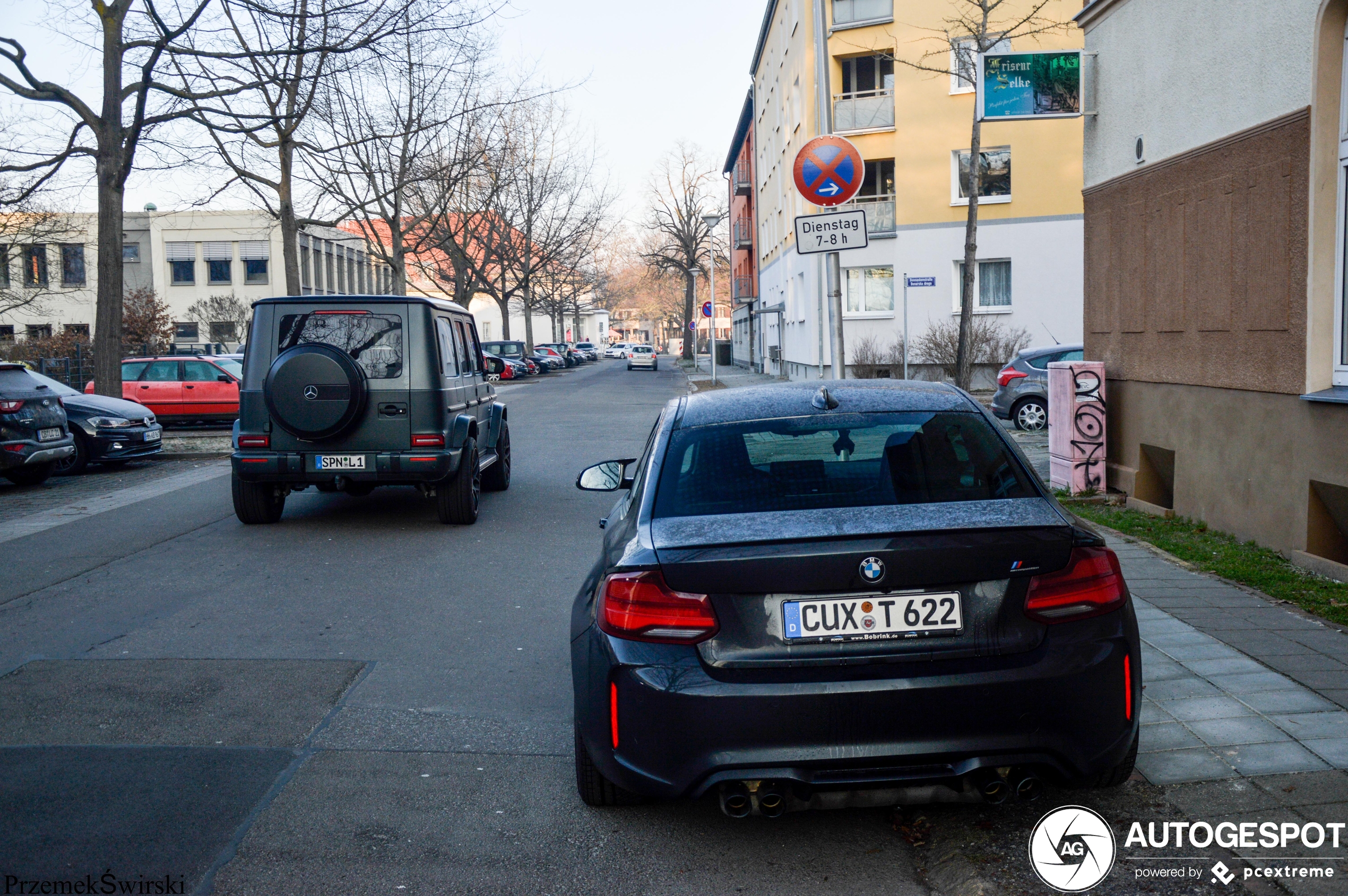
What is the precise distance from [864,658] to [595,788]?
3.80 feet

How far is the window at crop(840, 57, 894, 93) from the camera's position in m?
34.3

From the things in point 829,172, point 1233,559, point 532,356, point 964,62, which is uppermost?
point 964,62

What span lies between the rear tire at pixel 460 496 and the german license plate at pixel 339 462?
0.76 meters

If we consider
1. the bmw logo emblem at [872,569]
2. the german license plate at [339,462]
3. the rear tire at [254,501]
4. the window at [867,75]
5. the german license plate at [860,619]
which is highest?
the window at [867,75]

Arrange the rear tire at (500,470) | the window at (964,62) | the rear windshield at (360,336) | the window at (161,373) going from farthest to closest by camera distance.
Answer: the window at (161,373), the window at (964,62), the rear tire at (500,470), the rear windshield at (360,336)

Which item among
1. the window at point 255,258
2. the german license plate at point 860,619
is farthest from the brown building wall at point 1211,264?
the window at point 255,258

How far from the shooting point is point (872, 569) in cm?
311

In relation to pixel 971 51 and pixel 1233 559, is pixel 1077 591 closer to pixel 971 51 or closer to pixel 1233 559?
pixel 1233 559

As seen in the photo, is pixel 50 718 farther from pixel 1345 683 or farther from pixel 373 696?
pixel 1345 683

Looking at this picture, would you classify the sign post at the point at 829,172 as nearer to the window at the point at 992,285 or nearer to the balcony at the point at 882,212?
the window at the point at 992,285

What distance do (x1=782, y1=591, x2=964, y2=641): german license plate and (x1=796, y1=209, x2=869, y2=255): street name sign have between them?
7837 millimetres

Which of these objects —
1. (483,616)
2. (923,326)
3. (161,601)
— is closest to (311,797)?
(483,616)

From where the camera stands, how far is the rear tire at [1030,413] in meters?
18.7

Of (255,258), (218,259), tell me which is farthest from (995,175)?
(218,259)
